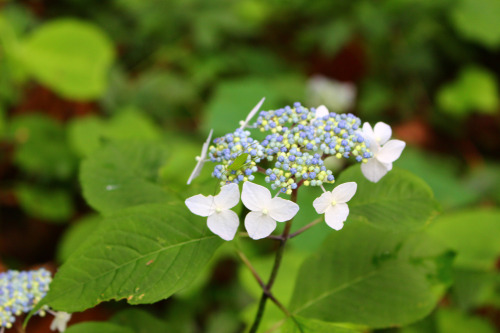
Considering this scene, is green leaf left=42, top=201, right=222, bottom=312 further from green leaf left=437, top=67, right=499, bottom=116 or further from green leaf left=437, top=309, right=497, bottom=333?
green leaf left=437, top=67, right=499, bottom=116

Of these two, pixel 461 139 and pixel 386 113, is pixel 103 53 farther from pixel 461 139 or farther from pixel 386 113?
pixel 461 139

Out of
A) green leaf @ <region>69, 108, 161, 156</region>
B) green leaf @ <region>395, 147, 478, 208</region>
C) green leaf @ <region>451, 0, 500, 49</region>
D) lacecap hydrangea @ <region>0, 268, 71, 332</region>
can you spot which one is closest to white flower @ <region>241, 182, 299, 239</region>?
lacecap hydrangea @ <region>0, 268, 71, 332</region>

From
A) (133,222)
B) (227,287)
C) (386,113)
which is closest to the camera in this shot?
(133,222)

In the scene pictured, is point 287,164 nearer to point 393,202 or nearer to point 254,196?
point 254,196

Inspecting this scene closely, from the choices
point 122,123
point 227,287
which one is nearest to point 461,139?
point 227,287

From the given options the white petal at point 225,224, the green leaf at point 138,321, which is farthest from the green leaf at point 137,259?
the green leaf at point 138,321

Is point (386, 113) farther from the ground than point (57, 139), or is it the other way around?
point (57, 139)

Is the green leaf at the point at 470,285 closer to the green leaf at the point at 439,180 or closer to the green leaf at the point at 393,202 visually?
the green leaf at the point at 439,180

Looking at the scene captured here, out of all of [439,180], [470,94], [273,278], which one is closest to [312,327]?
[273,278]
